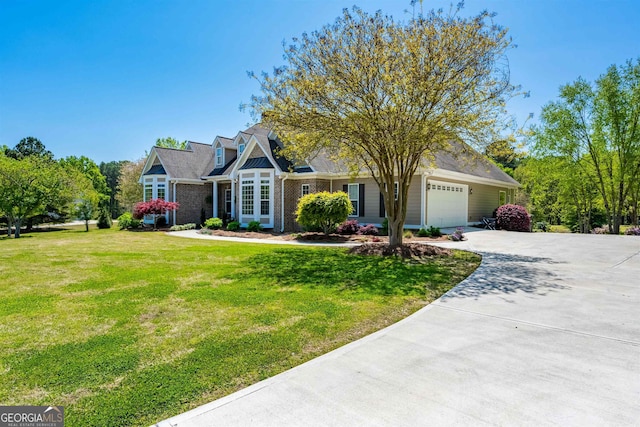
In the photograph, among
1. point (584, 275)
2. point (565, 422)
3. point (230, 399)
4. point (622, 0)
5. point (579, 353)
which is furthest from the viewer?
point (622, 0)

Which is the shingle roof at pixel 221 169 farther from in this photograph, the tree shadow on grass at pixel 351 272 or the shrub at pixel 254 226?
the tree shadow on grass at pixel 351 272

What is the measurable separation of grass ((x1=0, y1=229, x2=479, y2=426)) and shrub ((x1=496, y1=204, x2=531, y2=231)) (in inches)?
499

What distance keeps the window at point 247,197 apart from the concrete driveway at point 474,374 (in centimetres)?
1554

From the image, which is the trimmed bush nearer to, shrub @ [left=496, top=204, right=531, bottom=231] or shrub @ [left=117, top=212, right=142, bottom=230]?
shrub @ [left=117, top=212, right=142, bottom=230]

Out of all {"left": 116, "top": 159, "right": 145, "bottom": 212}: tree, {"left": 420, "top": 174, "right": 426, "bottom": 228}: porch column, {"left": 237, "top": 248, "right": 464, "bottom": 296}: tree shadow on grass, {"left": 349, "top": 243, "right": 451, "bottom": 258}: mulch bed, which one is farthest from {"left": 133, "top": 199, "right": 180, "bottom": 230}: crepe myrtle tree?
{"left": 420, "top": 174, "right": 426, "bottom": 228}: porch column

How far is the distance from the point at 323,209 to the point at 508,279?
28.7 feet

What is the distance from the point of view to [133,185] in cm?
3150

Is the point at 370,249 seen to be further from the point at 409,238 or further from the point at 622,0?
the point at 622,0

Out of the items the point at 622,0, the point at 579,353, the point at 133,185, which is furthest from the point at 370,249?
the point at 133,185

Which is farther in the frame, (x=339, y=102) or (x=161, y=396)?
(x=339, y=102)

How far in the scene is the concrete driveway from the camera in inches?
101

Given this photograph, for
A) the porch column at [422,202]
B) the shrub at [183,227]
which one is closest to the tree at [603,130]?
the porch column at [422,202]

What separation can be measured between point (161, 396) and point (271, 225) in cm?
1672

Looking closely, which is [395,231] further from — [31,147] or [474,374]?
[31,147]
